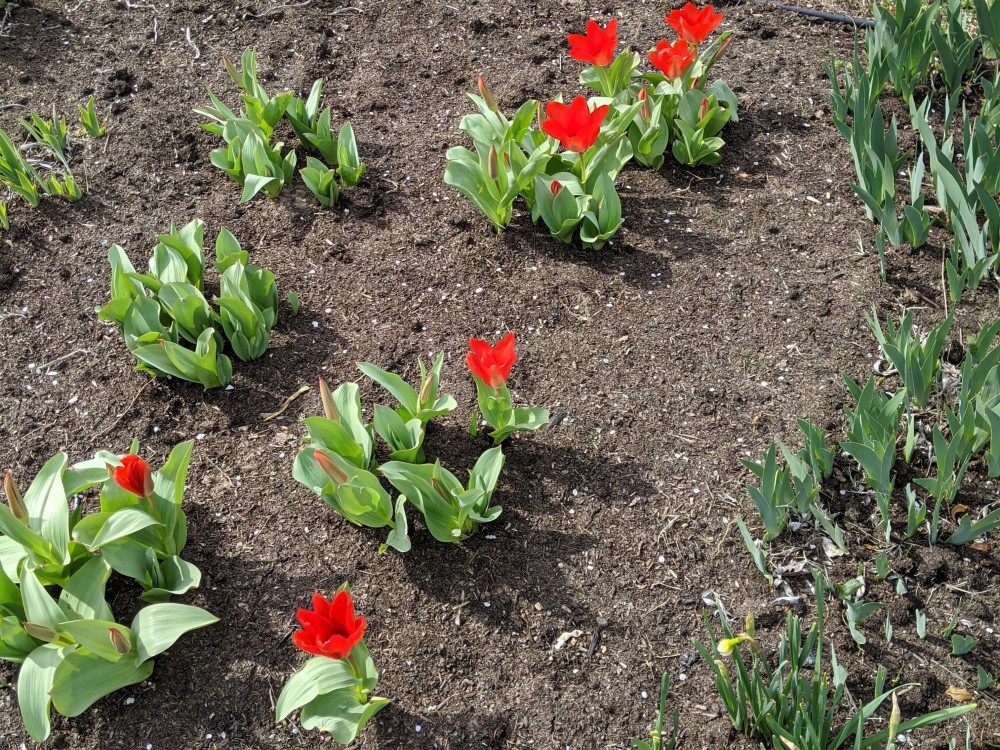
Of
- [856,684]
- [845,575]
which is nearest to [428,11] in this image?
[845,575]

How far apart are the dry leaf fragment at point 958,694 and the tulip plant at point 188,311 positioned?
6.80ft

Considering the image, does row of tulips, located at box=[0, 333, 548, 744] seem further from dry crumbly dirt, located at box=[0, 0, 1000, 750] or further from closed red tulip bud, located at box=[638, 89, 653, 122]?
closed red tulip bud, located at box=[638, 89, 653, 122]

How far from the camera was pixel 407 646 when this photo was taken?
2154mm

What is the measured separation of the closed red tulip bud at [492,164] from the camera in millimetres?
2912

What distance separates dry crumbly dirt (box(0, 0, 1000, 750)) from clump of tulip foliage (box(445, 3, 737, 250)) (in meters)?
0.14

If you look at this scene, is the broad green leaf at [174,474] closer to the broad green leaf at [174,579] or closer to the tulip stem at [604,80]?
the broad green leaf at [174,579]

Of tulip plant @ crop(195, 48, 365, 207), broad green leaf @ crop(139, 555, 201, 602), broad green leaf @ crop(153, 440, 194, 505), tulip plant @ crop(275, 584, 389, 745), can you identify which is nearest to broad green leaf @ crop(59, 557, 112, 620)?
broad green leaf @ crop(139, 555, 201, 602)

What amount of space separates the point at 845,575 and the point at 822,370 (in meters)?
0.69

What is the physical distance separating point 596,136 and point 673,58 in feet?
1.95

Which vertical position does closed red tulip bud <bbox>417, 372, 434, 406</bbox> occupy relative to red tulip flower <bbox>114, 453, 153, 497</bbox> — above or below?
below

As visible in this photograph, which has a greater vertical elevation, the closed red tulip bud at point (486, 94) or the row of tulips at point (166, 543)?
the closed red tulip bud at point (486, 94)

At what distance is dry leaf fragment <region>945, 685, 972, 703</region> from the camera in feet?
6.59

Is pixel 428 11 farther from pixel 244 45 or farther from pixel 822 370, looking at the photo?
pixel 822 370

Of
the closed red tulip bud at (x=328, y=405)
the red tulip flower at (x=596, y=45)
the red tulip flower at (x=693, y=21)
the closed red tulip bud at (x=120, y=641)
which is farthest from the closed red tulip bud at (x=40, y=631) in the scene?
the red tulip flower at (x=693, y=21)
